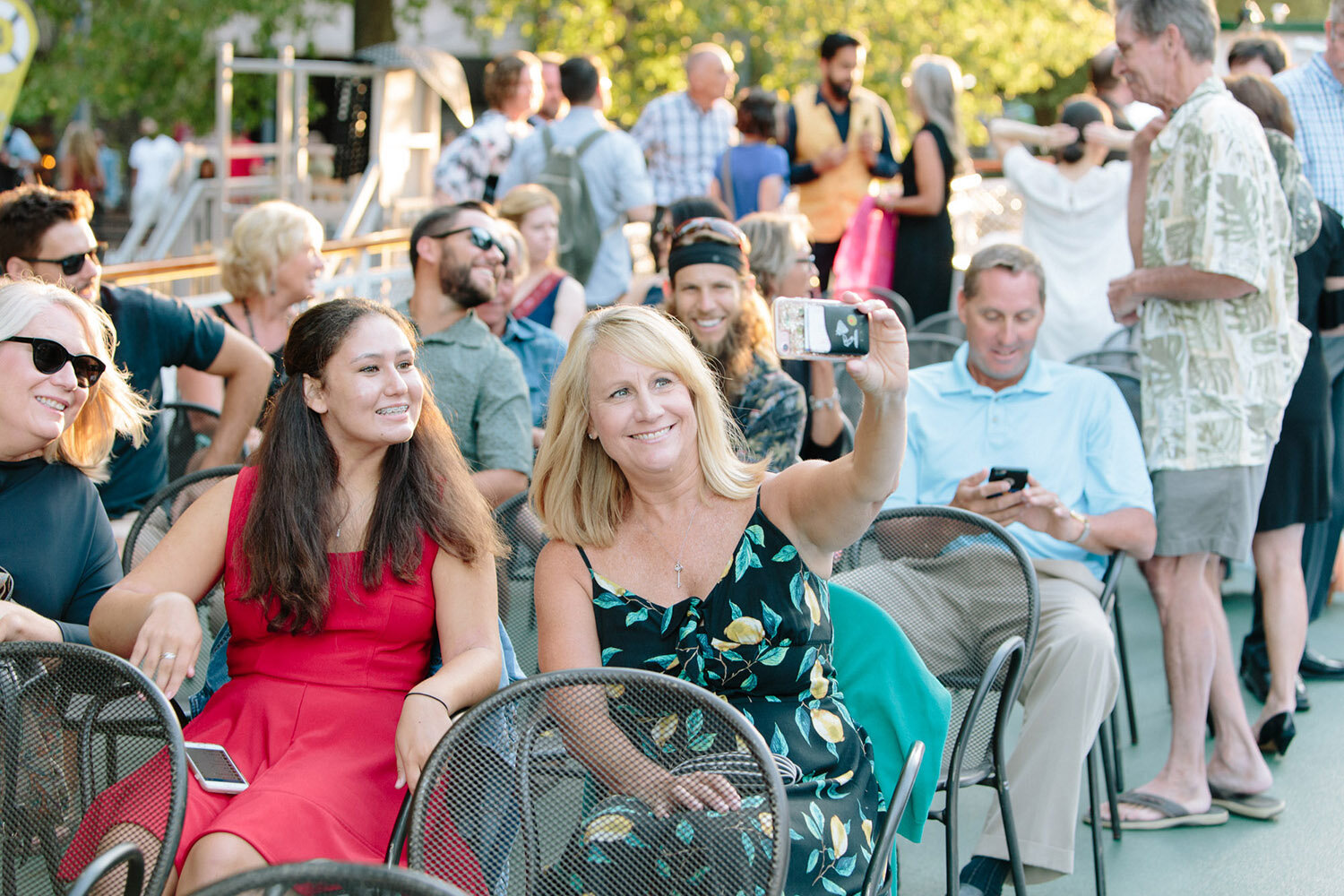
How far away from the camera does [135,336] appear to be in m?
3.78

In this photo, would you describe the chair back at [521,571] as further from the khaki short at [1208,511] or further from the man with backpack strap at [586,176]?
the man with backpack strap at [586,176]

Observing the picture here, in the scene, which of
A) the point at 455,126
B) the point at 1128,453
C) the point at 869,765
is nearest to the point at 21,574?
the point at 869,765

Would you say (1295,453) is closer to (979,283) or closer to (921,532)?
(979,283)

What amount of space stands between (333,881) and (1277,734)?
3.32 m

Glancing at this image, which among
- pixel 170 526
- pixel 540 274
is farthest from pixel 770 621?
pixel 540 274

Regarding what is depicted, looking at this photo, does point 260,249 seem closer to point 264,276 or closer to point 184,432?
point 264,276

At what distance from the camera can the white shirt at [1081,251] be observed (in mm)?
6316

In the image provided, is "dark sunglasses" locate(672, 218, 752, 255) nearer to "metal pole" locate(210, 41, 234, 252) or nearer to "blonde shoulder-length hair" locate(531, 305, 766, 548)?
"blonde shoulder-length hair" locate(531, 305, 766, 548)

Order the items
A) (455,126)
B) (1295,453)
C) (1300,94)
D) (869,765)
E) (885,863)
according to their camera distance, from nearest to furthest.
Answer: (885,863) → (869,765) → (1295,453) → (1300,94) → (455,126)

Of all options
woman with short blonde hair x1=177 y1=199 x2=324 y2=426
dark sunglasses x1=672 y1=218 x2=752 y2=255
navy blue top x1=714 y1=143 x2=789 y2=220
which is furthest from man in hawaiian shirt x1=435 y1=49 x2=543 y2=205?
dark sunglasses x1=672 y1=218 x2=752 y2=255

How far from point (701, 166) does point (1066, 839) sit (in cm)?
585

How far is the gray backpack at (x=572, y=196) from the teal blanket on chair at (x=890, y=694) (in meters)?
4.46

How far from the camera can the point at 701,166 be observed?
808 centimetres

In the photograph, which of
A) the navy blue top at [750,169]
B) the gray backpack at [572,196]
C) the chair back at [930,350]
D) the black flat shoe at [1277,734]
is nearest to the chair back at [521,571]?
the black flat shoe at [1277,734]
